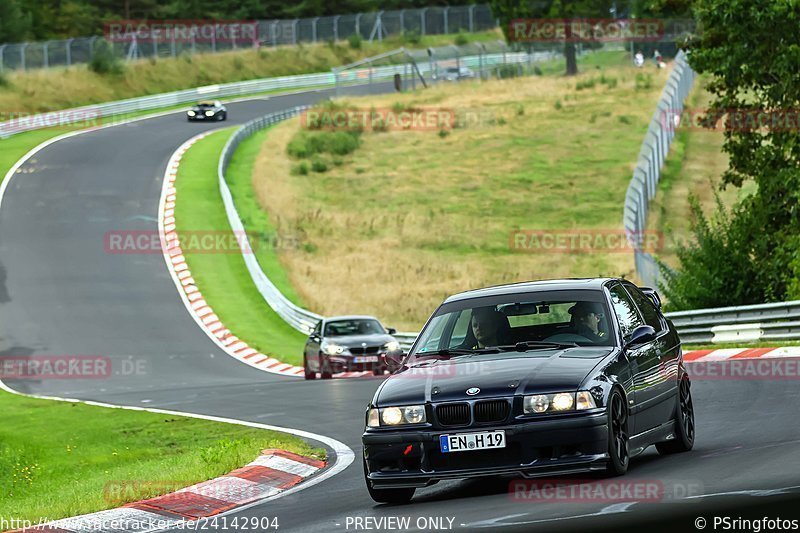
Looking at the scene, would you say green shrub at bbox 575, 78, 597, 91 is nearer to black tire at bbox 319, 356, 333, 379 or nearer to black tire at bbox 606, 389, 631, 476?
black tire at bbox 319, 356, 333, 379

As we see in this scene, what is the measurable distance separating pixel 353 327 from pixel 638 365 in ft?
59.0

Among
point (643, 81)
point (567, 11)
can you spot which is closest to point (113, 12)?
point (567, 11)

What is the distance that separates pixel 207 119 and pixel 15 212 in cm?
2666

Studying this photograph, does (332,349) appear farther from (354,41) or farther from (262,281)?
(354,41)

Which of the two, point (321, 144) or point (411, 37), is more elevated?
point (411, 37)

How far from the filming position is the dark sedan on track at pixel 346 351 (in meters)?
26.9

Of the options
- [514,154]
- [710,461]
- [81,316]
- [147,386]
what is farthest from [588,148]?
[710,461]

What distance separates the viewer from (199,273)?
41.9 m

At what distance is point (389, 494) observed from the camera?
32.0 ft

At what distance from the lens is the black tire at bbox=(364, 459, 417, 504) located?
31.8 ft

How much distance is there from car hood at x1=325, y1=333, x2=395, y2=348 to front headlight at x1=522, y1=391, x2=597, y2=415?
1791 centimetres

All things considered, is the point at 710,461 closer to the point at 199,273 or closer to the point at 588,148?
the point at 199,273

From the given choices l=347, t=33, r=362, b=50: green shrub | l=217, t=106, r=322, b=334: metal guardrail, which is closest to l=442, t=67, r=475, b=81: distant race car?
l=347, t=33, r=362, b=50: green shrub

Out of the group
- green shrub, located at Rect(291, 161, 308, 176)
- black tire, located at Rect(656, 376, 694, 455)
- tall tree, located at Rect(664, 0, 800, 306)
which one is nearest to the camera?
black tire, located at Rect(656, 376, 694, 455)
